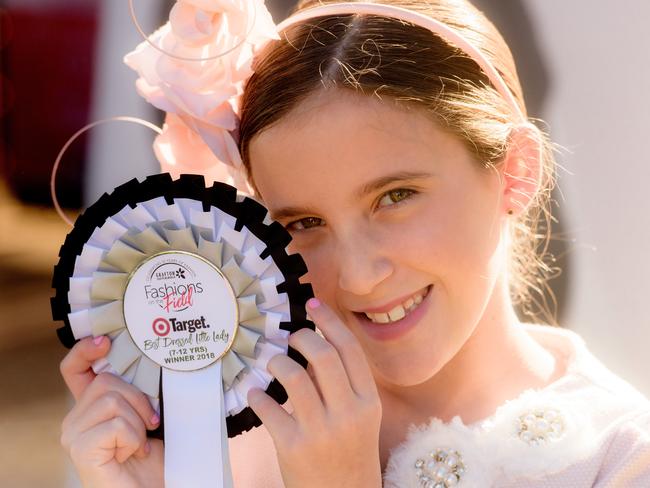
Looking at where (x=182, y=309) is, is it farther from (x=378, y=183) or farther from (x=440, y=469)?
(x=440, y=469)

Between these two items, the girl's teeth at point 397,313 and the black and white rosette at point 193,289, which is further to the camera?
the girl's teeth at point 397,313

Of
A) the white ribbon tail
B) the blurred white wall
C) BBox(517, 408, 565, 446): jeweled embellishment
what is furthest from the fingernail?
the blurred white wall

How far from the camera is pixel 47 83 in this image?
2812 millimetres

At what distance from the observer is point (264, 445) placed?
61.6 inches

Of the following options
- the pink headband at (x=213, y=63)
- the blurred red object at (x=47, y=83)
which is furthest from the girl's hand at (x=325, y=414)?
the blurred red object at (x=47, y=83)

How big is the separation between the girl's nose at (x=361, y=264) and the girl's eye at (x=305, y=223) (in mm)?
101

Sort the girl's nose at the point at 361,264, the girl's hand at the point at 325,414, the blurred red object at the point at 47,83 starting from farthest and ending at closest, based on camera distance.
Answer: the blurred red object at the point at 47,83, the girl's nose at the point at 361,264, the girl's hand at the point at 325,414

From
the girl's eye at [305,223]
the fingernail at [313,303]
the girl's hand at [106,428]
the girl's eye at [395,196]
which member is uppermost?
the girl's eye at [305,223]

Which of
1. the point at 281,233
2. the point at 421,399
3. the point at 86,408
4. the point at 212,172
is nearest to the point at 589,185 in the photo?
the point at 421,399

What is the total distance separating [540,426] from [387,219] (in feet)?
1.35

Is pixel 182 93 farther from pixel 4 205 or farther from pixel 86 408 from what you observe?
pixel 4 205

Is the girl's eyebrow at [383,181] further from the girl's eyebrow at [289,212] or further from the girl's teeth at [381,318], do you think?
the girl's teeth at [381,318]

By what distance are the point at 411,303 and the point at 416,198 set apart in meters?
0.17

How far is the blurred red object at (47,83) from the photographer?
2693mm
